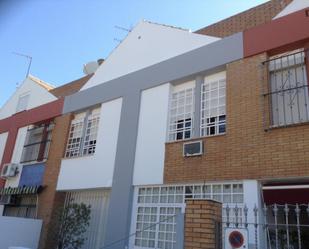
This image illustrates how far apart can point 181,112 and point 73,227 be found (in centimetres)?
511

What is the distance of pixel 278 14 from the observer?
964cm

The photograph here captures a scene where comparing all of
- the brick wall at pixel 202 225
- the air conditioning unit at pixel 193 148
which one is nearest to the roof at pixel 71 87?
the air conditioning unit at pixel 193 148

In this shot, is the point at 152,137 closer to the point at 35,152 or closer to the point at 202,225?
the point at 202,225

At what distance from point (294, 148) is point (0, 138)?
15.2m

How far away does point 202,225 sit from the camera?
572cm

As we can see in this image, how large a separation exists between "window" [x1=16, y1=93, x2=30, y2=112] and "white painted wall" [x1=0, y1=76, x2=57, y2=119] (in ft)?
0.62

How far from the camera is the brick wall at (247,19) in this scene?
992 cm

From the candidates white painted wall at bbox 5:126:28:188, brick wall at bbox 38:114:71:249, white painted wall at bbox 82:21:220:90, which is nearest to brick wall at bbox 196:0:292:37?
white painted wall at bbox 82:21:220:90

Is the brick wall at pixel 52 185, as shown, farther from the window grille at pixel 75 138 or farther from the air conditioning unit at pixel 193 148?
the air conditioning unit at pixel 193 148

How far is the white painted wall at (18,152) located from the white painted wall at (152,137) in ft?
23.4

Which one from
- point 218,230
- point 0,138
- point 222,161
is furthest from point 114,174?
point 0,138

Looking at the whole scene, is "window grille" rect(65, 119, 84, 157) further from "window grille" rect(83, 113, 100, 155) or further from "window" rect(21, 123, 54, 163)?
"window" rect(21, 123, 54, 163)

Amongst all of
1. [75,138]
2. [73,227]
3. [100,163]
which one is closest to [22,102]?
[75,138]

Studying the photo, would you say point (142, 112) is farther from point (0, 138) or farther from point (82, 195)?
point (0, 138)
